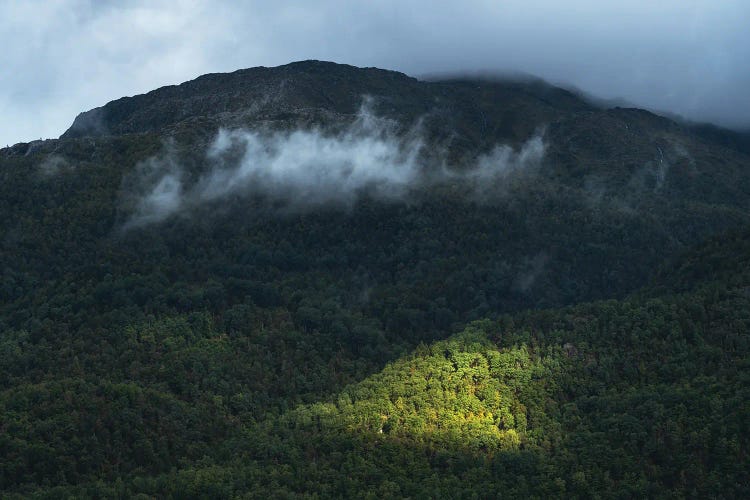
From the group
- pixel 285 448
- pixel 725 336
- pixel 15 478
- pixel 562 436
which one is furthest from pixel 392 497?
pixel 725 336

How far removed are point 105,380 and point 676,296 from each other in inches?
4379

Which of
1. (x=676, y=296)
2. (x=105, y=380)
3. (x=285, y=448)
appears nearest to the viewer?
(x=285, y=448)

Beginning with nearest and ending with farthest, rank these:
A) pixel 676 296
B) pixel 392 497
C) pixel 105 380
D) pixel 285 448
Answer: pixel 392 497, pixel 285 448, pixel 105 380, pixel 676 296

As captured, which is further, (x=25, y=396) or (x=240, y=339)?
(x=240, y=339)

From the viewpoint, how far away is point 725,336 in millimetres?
174750

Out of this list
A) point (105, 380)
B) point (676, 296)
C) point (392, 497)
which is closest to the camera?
point (392, 497)

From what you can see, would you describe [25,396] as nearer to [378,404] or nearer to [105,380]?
[105,380]

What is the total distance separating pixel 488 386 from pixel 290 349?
44876 mm

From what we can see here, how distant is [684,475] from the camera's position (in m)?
147

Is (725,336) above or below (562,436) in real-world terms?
above

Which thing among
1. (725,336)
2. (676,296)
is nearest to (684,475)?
(725,336)

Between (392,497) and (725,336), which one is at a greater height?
(725,336)

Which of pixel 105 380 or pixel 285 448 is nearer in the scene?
pixel 285 448

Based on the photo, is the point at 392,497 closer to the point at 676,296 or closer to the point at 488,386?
the point at 488,386
